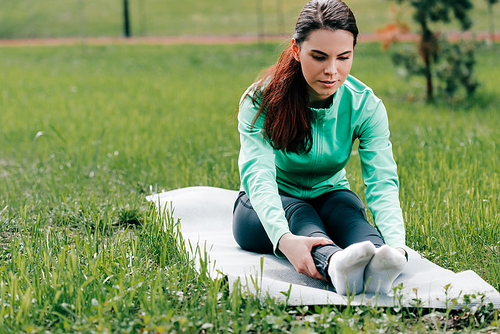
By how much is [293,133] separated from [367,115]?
0.38m

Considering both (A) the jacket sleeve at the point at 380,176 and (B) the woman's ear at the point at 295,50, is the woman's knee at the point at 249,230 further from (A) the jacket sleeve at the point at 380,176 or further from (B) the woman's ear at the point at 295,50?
(B) the woman's ear at the point at 295,50

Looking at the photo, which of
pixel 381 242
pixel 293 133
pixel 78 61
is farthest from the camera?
pixel 78 61

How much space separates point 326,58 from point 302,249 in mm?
785

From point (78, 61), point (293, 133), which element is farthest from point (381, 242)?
point (78, 61)

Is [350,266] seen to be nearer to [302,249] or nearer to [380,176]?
[302,249]

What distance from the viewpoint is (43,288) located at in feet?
6.59

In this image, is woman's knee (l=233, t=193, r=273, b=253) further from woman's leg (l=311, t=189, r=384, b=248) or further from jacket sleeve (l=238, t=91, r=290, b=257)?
woman's leg (l=311, t=189, r=384, b=248)

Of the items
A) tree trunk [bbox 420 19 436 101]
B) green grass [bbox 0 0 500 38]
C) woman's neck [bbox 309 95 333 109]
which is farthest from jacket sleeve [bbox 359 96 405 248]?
green grass [bbox 0 0 500 38]

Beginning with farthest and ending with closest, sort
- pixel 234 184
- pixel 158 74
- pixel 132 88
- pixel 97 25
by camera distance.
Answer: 1. pixel 97 25
2. pixel 158 74
3. pixel 132 88
4. pixel 234 184

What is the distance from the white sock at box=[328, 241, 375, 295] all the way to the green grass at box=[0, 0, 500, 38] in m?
29.5

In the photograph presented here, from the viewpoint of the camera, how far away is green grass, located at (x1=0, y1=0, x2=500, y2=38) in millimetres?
33281

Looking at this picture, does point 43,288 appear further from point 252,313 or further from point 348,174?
point 348,174

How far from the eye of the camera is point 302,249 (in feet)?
6.97

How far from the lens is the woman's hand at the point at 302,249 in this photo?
2.11 meters
